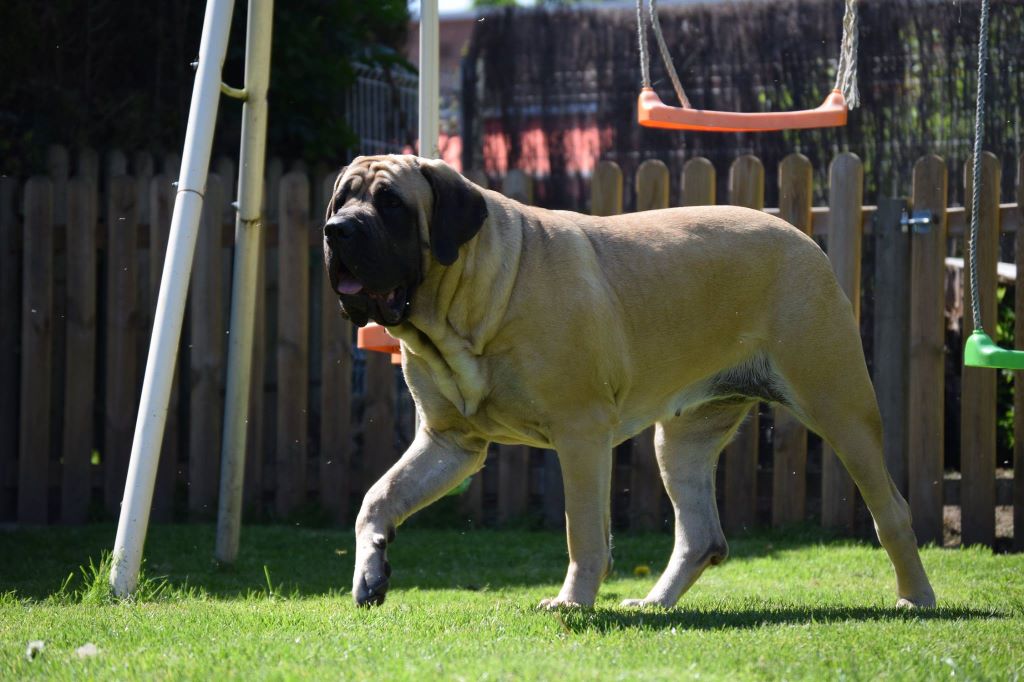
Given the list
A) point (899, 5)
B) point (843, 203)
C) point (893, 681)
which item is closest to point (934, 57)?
point (899, 5)

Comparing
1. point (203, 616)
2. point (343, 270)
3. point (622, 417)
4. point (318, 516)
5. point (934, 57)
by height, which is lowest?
point (318, 516)

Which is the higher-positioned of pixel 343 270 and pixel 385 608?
pixel 343 270

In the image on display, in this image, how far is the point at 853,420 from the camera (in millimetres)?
5207

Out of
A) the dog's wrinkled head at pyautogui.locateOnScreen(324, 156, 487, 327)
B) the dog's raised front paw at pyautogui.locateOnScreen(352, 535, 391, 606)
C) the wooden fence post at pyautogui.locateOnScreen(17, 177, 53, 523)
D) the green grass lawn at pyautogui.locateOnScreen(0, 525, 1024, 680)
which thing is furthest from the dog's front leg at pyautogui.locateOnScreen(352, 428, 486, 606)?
the wooden fence post at pyautogui.locateOnScreen(17, 177, 53, 523)

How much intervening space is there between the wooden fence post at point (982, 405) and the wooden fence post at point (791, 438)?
0.85m

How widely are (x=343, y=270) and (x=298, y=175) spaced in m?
3.35

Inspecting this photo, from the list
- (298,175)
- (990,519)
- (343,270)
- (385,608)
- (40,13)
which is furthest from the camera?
(40,13)

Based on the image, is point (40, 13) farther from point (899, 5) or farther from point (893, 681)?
point (893, 681)

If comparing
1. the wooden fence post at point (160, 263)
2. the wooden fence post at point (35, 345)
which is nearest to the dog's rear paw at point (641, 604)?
the wooden fence post at point (160, 263)

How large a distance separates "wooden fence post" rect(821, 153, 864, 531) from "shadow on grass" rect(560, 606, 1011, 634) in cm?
216

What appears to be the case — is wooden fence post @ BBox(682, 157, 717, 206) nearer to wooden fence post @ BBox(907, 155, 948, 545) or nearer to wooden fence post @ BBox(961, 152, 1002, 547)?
wooden fence post @ BBox(907, 155, 948, 545)

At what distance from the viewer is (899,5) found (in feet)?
30.3

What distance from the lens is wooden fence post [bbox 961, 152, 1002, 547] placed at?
22.4ft

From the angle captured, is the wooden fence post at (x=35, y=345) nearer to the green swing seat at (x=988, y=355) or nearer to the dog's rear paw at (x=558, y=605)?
the dog's rear paw at (x=558, y=605)
